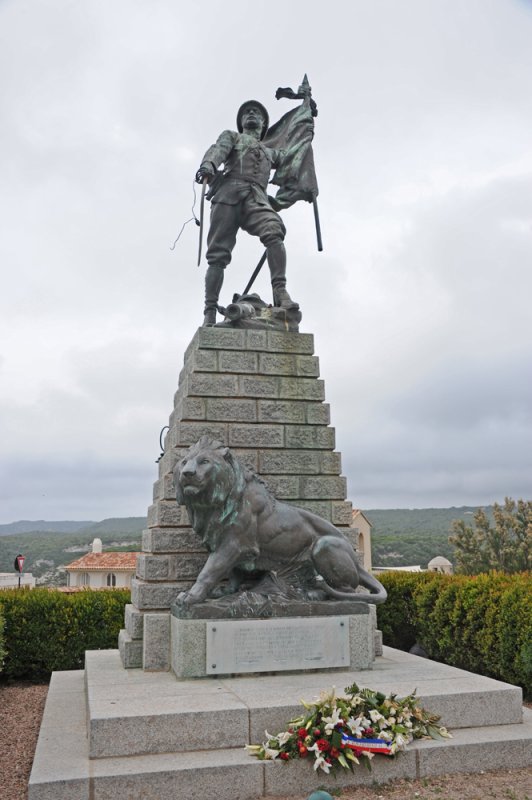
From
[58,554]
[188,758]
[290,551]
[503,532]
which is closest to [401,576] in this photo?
[290,551]

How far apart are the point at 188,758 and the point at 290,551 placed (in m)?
2.25

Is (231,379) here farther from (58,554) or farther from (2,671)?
(58,554)

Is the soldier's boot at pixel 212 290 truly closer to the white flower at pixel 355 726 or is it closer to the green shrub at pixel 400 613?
the white flower at pixel 355 726

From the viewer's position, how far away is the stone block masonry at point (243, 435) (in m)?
6.51

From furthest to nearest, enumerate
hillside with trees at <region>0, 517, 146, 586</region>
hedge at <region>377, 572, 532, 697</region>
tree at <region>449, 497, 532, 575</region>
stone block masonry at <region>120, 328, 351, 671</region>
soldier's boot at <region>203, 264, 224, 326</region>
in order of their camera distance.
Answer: hillside with trees at <region>0, 517, 146, 586</region>, tree at <region>449, 497, 532, 575</region>, soldier's boot at <region>203, 264, 224, 326</region>, hedge at <region>377, 572, 532, 697</region>, stone block masonry at <region>120, 328, 351, 671</region>

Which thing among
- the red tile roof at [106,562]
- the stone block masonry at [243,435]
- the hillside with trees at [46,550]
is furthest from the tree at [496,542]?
the hillside with trees at [46,550]

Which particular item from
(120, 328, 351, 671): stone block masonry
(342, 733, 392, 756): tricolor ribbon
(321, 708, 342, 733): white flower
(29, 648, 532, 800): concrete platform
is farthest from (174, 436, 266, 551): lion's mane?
(342, 733, 392, 756): tricolor ribbon

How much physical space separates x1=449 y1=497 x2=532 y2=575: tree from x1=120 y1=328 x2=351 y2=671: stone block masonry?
14.5 metres

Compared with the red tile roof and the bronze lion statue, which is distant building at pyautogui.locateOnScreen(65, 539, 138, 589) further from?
the bronze lion statue

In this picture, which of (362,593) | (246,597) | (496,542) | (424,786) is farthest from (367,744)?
Answer: (496,542)

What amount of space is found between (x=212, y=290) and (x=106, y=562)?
29395 mm

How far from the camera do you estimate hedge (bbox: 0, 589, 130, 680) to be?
8906 mm

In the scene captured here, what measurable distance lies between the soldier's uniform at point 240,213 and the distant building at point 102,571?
91.3 feet

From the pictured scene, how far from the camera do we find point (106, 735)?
4.44m
